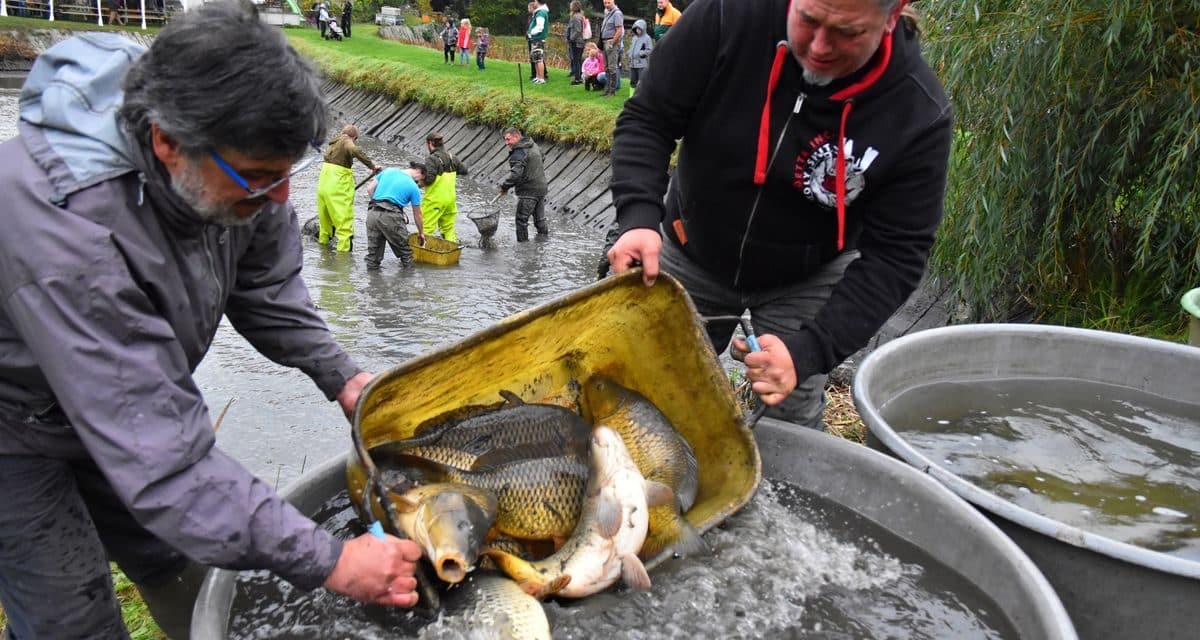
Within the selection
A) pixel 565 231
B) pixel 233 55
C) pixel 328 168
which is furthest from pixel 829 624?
pixel 565 231

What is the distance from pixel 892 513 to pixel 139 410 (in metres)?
2.13

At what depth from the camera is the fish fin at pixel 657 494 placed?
2.56 meters

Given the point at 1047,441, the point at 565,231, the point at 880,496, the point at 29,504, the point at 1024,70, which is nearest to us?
the point at 29,504

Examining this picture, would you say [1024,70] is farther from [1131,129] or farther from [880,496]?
[880,496]

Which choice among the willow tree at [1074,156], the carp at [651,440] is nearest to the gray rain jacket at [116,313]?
the carp at [651,440]

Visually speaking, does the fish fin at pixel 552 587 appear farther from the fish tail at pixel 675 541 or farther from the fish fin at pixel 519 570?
the fish tail at pixel 675 541

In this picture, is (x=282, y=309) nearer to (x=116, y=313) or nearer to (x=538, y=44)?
(x=116, y=313)

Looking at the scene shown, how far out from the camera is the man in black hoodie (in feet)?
9.43

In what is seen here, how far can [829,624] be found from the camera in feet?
7.88

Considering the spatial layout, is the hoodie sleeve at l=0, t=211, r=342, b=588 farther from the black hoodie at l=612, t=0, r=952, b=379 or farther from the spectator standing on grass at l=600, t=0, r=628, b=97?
the spectator standing on grass at l=600, t=0, r=628, b=97

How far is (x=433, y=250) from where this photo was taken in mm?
12070

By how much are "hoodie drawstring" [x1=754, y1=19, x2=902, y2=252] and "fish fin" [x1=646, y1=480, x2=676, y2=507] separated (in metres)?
1.17

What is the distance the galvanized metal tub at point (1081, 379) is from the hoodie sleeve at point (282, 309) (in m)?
1.76

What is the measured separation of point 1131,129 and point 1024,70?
741 millimetres
